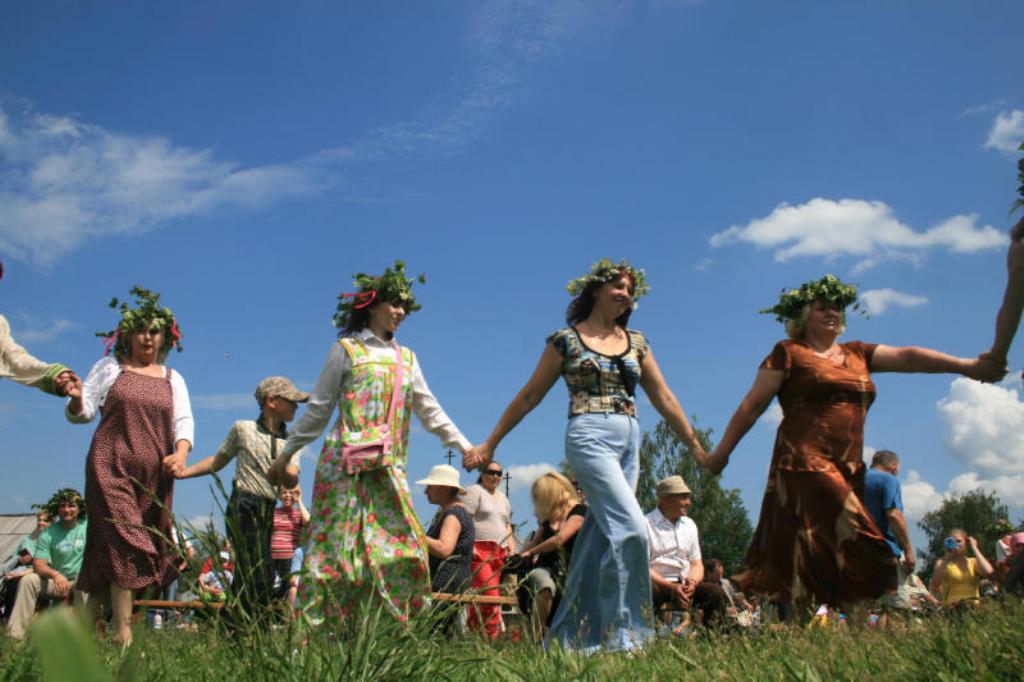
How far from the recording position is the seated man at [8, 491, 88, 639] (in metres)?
9.19

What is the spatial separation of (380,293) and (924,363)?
3.27 m

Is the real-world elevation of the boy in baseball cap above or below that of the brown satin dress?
above

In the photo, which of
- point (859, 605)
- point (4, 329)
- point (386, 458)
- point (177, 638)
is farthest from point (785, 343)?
point (4, 329)

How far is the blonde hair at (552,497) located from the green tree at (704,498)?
137ft

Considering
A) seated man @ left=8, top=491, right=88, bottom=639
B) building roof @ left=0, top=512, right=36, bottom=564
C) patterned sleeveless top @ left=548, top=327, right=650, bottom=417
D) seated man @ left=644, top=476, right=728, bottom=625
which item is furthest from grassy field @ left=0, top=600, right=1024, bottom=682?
building roof @ left=0, top=512, right=36, bottom=564

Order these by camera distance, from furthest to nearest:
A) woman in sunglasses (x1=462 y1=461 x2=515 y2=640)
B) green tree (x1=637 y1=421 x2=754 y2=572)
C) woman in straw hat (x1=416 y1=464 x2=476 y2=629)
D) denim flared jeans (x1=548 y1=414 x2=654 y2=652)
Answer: green tree (x1=637 y1=421 x2=754 y2=572)
woman in sunglasses (x1=462 y1=461 x2=515 y2=640)
woman in straw hat (x1=416 y1=464 x2=476 y2=629)
denim flared jeans (x1=548 y1=414 x2=654 y2=652)

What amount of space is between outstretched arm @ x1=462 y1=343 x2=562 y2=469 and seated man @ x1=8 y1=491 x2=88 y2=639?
18.7 feet

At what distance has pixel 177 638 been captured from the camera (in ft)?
10.3

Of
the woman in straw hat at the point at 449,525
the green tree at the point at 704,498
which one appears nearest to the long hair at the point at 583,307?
the woman in straw hat at the point at 449,525

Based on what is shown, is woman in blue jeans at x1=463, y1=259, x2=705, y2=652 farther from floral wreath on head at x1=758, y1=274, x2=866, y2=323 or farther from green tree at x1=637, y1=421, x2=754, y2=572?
green tree at x1=637, y1=421, x2=754, y2=572

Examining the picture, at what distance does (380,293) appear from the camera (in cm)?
572

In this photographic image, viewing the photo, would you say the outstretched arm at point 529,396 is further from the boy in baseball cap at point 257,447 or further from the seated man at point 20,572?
the seated man at point 20,572

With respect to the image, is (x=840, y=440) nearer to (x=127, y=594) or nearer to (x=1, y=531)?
(x=127, y=594)

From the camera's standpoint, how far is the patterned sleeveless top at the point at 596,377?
17.9ft
